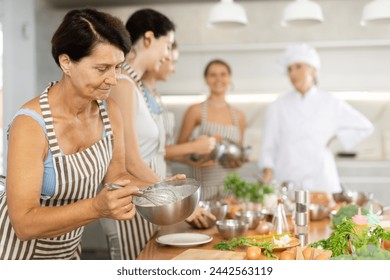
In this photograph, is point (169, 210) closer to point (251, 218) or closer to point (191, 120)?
point (251, 218)

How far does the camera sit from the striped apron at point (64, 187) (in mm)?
1203

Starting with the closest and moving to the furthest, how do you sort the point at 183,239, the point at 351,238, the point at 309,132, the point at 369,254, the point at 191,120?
the point at 369,254
the point at 351,238
the point at 183,239
the point at 309,132
the point at 191,120

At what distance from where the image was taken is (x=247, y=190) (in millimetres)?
1934

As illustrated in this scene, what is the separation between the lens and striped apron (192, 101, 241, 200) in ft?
9.29

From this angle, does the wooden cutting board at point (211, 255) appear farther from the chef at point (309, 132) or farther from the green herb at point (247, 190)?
the chef at point (309, 132)

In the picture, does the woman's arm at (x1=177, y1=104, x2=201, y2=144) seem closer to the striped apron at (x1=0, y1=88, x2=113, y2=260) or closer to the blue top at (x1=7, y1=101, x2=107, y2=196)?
the striped apron at (x1=0, y1=88, x2=113, y2=260)

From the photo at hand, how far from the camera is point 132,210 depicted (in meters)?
1.09

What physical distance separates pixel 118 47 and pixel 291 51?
64.9 inches

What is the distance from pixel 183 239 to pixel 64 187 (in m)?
0.37

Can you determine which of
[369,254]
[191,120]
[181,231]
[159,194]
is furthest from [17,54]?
[191,120]

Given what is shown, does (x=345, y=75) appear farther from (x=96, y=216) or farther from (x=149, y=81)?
(x=96, y=216)

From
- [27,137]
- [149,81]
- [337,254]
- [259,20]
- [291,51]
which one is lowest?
[337,254]

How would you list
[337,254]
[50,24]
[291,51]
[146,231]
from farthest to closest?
[291,51] → [50,24] → [146,231] → [337,254]

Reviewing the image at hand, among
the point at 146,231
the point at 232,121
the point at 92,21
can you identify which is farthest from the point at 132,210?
the point at 232,121
